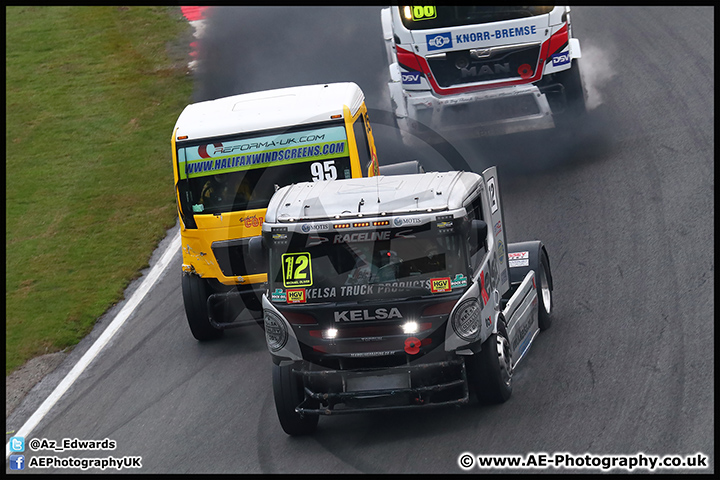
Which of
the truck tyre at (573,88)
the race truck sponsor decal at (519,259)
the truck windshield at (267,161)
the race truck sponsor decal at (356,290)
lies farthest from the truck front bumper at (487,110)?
the race truck sponsor decal at (356,290)

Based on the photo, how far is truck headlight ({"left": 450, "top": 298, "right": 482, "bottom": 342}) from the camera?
7855mm

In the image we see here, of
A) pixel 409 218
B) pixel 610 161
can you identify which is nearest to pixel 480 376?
pixel 409 218

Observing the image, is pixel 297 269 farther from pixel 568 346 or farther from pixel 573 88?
pixel 573 88

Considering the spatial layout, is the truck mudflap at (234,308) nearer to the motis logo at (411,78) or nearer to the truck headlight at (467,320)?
the truck headlight at (467,320)

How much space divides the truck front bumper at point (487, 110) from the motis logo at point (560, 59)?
0.47 meters

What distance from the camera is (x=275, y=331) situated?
8258mm

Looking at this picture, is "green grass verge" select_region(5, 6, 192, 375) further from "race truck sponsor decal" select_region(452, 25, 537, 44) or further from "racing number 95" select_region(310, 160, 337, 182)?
"race truck sponsor decal" select_region(452, 25, 537, 44)

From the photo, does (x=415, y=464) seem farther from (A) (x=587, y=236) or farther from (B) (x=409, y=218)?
(A) (x=587, y=236)

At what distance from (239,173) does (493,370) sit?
416 cm

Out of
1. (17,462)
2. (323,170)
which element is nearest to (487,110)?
(323,170)

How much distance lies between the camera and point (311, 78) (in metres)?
20.7

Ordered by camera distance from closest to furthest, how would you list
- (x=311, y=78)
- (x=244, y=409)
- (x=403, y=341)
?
(x=403, y=341) → (x=244, y=409) → (x=311, y=78)

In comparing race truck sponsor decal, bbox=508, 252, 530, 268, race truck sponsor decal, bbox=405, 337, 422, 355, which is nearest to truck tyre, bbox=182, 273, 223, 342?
race truck sponsor decal, bbox=508, 252, 530, 268

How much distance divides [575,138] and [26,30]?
1621cm
